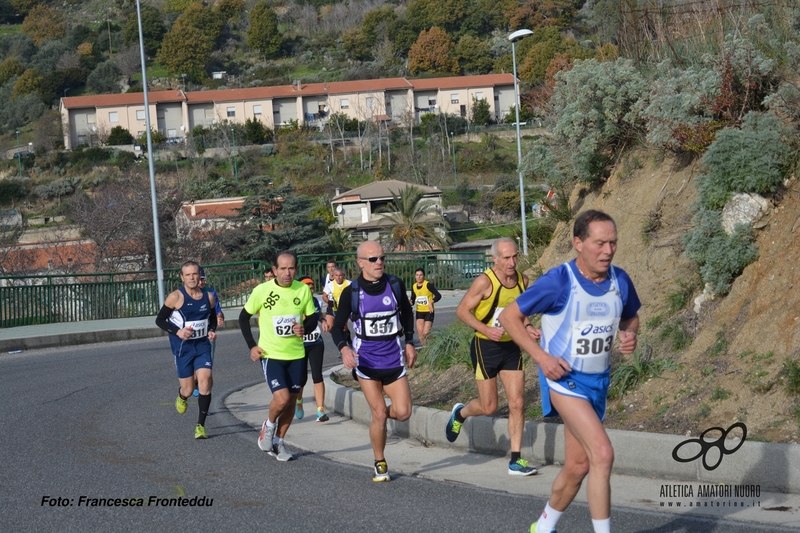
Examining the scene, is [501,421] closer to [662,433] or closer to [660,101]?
[662,433]

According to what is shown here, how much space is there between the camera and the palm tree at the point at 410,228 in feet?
187

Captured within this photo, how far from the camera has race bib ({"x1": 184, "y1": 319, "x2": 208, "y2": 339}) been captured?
1045cm

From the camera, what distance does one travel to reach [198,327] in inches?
414

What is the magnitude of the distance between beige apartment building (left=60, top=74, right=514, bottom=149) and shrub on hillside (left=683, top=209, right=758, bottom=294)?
3869 inches

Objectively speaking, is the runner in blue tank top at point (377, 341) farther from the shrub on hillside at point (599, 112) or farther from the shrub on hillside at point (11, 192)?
the shrub on hillside at point (11, 192)

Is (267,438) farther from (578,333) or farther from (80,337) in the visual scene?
(80,337)

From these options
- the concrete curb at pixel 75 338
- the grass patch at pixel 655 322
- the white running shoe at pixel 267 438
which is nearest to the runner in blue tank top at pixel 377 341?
the white running shoe at pixel 267 438

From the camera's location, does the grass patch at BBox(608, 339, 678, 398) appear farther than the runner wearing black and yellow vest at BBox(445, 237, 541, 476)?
Yes

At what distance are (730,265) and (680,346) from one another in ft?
3.08

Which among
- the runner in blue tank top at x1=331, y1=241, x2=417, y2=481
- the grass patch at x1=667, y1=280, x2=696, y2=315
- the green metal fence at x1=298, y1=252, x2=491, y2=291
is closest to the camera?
the runner in blue tank top at x1=331, y1=241, x2=417, y2=481

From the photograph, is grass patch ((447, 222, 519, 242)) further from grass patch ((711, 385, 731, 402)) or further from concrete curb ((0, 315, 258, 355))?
grass patch ((711, 385, 731, 402))

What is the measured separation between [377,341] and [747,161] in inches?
171

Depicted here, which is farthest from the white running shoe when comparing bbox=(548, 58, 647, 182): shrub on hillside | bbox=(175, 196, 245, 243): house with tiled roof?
bbox=(175, 196, 245, 243): house with tiled roof

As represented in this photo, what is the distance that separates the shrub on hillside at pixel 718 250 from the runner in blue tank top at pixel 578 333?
14.4 ft
